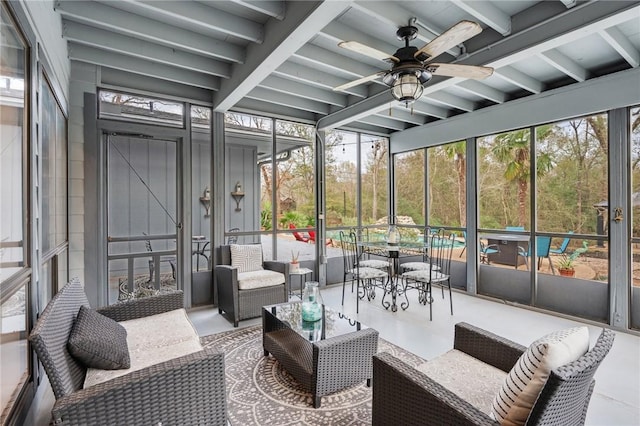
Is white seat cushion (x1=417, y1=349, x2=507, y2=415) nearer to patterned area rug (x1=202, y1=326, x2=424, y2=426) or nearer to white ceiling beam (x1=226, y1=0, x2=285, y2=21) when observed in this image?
patterned area rug (x1=202, y1=326, x2=424, y2=426)

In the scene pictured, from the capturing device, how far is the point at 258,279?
12.9ft

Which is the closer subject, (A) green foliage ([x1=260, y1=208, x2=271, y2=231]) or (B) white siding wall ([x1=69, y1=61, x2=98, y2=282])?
(B) white siding wall ([x1=69, y1=61, x2=98, y2=282])

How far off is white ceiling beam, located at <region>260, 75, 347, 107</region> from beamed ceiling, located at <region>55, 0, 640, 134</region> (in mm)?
17

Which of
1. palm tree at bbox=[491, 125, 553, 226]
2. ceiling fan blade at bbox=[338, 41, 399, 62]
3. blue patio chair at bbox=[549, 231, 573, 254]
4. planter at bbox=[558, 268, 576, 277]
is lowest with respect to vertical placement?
planter at bbox=[558, 268, 576, 277]

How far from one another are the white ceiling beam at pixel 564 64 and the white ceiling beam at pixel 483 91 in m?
0.83

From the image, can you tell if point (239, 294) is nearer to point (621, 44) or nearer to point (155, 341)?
point (155, 341)

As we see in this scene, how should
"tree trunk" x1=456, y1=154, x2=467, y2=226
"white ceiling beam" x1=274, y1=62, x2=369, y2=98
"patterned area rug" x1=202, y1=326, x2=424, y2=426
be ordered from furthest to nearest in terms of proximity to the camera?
1. "tree trunk" x1=456, y1=154, x2=467, y2=226
2. "white ceiling beam" x1=274, y1=62, x2=369, y2=98
3. "patterned area rug" x1=202, y1=326, x2=424, y2=426

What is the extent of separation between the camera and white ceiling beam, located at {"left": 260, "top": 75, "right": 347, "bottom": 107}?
4.07 meters

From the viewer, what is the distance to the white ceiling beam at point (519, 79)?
12.1 ft

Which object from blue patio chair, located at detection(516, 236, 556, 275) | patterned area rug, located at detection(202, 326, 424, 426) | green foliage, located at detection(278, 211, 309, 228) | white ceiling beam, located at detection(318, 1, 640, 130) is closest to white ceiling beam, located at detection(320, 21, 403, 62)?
white ceiling beam, located at detection(318, 1, 640, 130)

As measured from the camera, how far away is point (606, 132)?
379 cm

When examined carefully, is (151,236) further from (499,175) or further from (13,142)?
(499,175)

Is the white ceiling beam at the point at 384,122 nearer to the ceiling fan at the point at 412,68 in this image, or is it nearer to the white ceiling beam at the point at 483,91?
the white ceiling beam at the point at 483,91

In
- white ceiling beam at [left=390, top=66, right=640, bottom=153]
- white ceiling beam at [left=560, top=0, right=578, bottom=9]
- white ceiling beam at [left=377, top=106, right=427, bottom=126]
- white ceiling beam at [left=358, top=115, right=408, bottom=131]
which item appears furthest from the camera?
white ceiling beam at [left=358, top=115, right=408, bottom=131]
